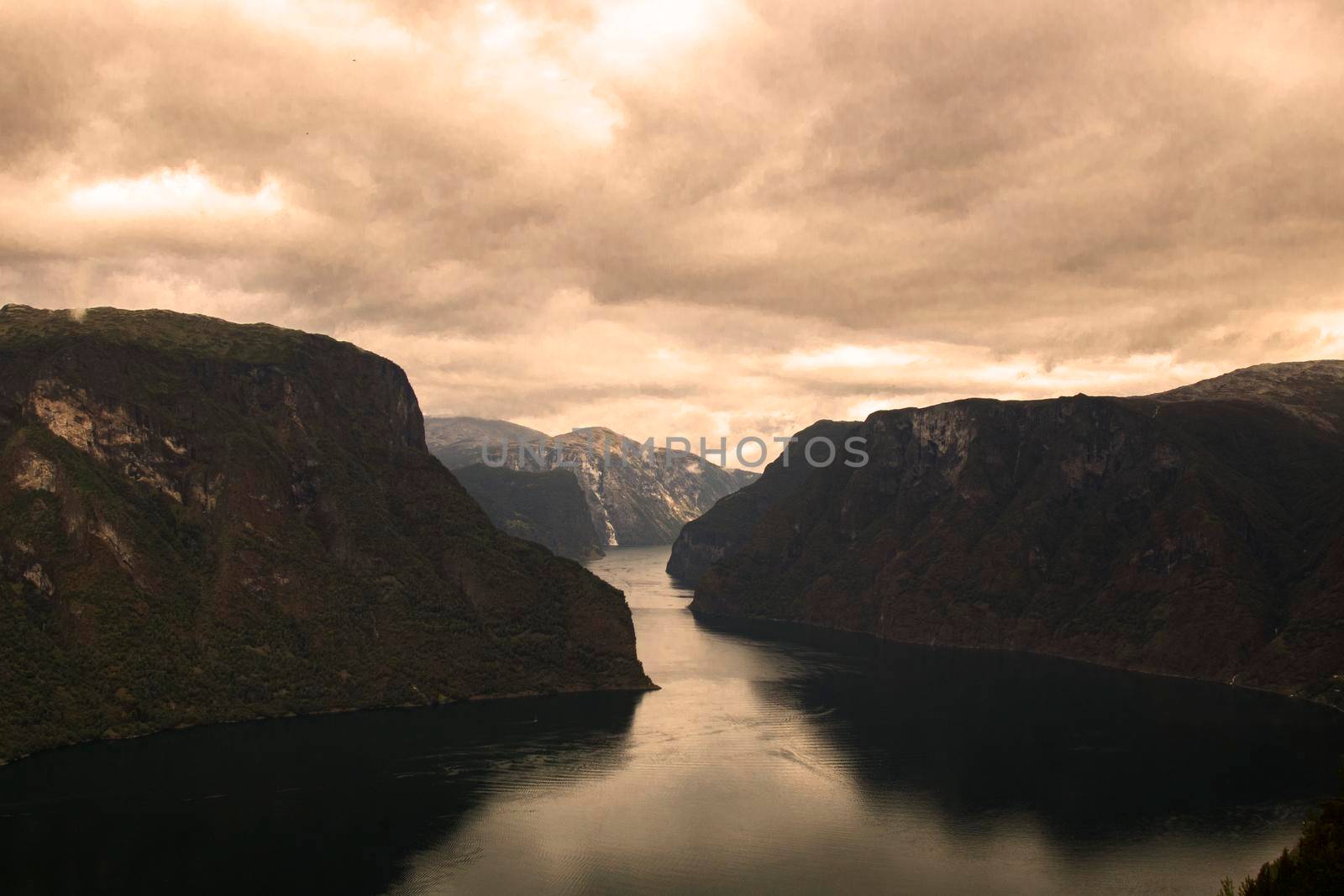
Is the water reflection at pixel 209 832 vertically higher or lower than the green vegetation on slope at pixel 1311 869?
lower

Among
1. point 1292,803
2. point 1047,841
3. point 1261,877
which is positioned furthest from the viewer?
point 1292,803

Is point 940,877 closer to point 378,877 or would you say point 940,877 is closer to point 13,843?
point 378,877

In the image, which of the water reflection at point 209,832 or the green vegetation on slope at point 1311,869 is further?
the water reflection at point 209,832

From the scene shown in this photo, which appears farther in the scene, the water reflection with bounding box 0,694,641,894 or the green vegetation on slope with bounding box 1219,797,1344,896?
the water reflection with bounding box 0,694,641,894

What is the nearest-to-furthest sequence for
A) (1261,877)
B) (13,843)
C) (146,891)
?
(1261,877) → (146,891) → (13,843)

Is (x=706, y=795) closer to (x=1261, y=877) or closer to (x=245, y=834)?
(x=245, y=834)

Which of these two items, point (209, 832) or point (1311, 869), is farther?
point (209, 832)

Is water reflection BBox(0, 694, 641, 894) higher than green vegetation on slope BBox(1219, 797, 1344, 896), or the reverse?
green vegetation on slope BBox(1219, 797, 1344, 896)

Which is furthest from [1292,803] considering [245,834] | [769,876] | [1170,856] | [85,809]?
[85,809]

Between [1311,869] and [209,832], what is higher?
[1311,869]

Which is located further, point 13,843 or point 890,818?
point 890,818
